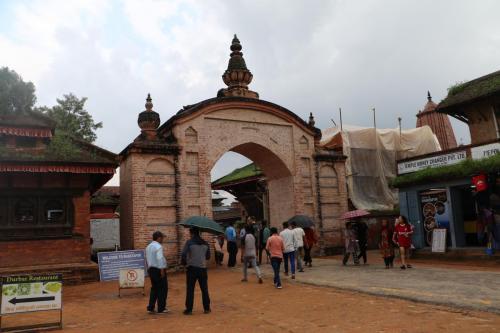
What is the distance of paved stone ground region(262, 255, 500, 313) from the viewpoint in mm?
7891

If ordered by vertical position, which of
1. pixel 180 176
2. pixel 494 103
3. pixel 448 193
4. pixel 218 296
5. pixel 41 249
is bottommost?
pixel 218 296

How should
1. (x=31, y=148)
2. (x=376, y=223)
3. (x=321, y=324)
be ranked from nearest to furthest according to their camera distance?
(x=321, y=324), (x=31, y=148), (x=376, y=223)

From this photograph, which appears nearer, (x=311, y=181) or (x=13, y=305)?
(x=13, y=305)

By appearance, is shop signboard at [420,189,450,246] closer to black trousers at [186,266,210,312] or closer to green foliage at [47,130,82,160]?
black trousers at [186,266,210,312]

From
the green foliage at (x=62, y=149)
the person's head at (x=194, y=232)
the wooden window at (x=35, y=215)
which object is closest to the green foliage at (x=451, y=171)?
the person's head at (x=194, y=232)

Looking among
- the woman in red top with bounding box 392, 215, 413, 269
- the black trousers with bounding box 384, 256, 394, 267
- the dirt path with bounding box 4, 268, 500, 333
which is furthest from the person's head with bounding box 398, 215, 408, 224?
the dirt path with bounding box 4, 268, 500, 333

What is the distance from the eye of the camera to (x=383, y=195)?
78.3ft

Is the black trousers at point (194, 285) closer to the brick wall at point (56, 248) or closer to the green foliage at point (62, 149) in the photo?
the brick wall at point (56, 248)

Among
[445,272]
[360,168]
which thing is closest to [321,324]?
[445,272]

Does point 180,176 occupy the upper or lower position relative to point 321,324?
upper

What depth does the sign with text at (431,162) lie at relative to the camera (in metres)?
15.7

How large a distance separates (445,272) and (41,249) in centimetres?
1177

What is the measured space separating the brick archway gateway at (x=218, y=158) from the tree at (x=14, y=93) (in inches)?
144

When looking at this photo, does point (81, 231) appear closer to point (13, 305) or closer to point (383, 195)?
point (13, 305)
